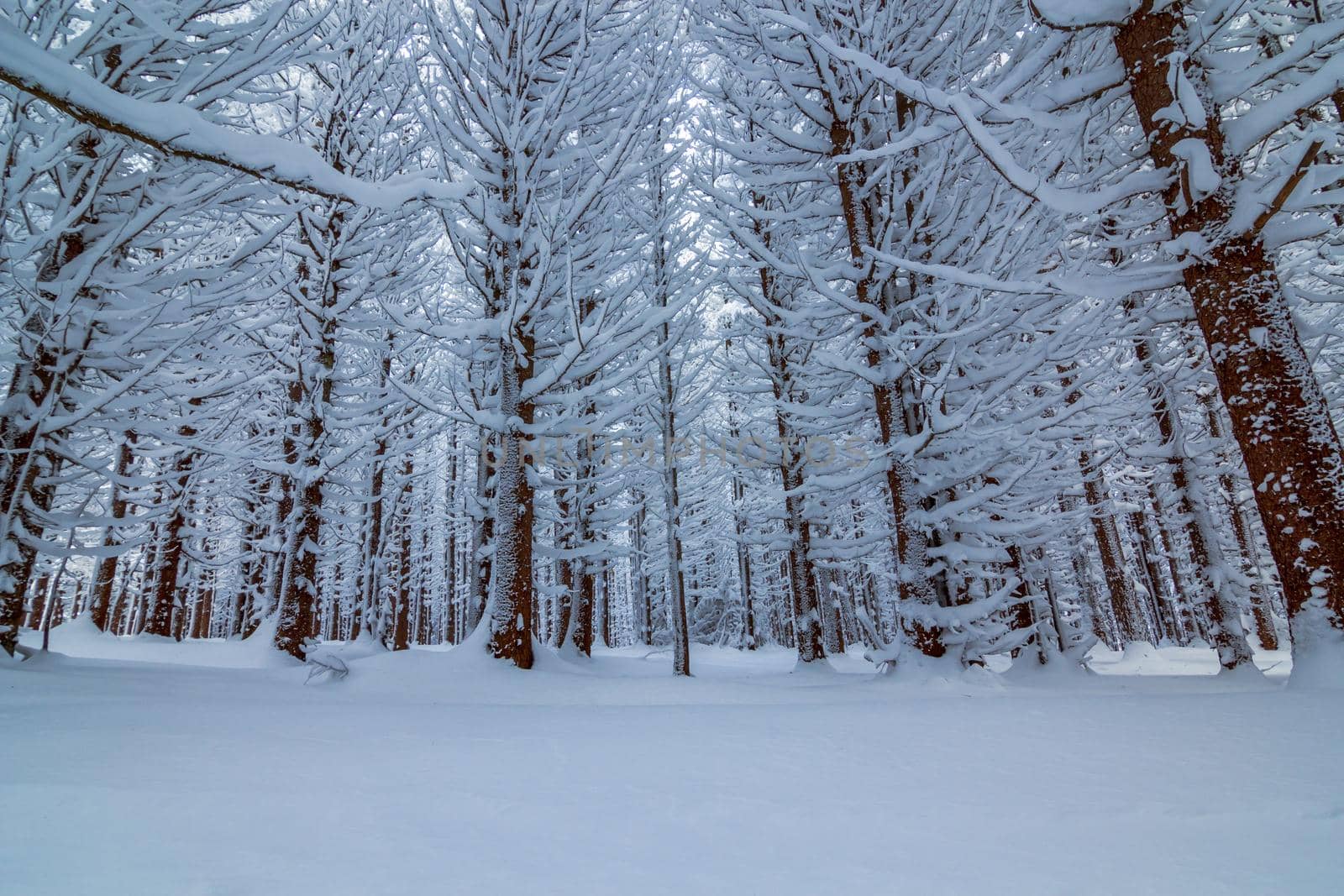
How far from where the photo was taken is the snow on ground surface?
3.41 feet

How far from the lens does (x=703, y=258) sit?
8.55 meters

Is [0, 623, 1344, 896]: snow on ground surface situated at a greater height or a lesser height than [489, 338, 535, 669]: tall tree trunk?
lesser

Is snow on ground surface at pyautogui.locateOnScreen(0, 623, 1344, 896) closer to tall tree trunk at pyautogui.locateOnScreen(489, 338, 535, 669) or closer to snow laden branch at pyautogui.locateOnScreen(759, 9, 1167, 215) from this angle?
tall tree trunk at pyautogui.locateOnScreen(489, 338, 535, 669)

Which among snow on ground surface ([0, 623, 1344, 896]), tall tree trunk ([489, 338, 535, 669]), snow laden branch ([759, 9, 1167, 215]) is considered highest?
snow laden branch ([759, 9, 1167, 215])

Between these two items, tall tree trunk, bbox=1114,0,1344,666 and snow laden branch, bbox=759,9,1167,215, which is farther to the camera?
snow laden branch, bbox=759,9,1167,215

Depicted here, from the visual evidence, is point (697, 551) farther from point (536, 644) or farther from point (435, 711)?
point (435, 711)

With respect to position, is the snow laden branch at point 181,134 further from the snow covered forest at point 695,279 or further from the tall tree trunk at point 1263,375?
the tall tree trunk at point 1263,375

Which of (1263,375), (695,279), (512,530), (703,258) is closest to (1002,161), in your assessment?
(1263,375)

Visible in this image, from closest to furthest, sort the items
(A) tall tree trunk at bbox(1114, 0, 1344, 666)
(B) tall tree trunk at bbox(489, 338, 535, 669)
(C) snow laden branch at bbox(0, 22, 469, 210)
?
1. (C) snow laden branch at bbox(0, 22, 469, 210)
2. (A) tall tree trunk at bbox(1114, 0, 1344, 666)
3. (B) tall tree trunk at bbox(489, 338, 535, 669)

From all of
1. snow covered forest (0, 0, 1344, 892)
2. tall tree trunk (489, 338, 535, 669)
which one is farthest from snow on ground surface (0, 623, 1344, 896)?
tall tree trunk (489, 338, 535, 669)

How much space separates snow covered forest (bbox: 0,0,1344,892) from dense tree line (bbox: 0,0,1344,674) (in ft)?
0.12

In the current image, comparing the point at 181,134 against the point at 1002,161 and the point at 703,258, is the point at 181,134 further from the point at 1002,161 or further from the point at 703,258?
the point at 703,258

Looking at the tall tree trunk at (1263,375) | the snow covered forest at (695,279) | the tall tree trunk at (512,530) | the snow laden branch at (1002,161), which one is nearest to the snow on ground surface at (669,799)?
the snow covered forest at (695,279)

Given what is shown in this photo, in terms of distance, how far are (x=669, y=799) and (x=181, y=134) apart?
2283mm
